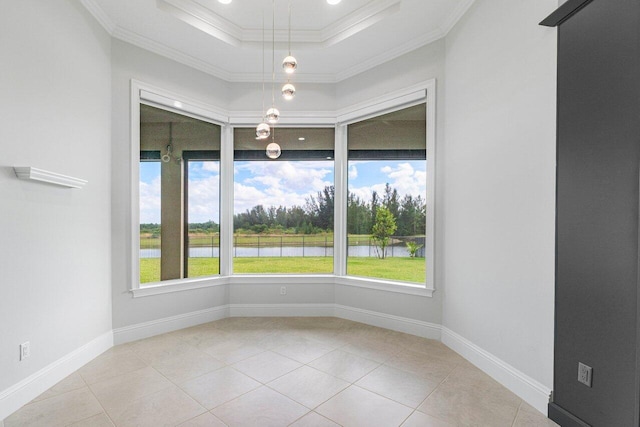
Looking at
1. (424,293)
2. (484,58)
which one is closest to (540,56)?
(484,58)

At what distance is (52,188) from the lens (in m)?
2.65

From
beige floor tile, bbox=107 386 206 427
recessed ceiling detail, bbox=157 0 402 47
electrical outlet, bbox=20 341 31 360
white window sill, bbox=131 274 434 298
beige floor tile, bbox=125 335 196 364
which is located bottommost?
beige floor tile, bbox=125 335 196 364

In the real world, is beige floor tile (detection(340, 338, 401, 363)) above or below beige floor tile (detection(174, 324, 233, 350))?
above

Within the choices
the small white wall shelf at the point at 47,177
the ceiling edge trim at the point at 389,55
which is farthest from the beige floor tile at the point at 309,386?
the ceiling edge trim at the point at 389,55

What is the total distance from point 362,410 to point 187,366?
5.45 feet

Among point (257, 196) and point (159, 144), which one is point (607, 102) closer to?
point (257, 196)

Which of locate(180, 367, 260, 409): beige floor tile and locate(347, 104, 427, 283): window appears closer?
locate(180, 367, 260, 409): beige floor tile

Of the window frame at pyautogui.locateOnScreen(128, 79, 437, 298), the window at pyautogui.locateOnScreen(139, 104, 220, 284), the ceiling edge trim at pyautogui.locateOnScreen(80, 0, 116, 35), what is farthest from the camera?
the window at pyautogui.locateOnScreen(139, 104, 220, 284)

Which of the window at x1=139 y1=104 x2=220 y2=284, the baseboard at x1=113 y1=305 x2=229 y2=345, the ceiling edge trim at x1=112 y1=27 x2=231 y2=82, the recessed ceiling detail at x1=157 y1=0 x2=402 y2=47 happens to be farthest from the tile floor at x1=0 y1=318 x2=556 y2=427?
the recessed ceiling detail at x1=157 y1=0 x2=402 y2=47

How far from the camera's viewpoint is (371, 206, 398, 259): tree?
4.22 m

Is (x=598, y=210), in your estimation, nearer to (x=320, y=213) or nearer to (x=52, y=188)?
(x=320, y=213)

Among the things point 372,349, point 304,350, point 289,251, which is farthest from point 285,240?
→ point 372,349

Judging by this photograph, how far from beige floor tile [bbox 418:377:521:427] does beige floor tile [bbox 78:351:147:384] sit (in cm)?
252

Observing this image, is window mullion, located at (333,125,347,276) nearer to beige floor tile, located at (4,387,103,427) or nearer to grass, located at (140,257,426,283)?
grass, located at (140,257,426,283)
